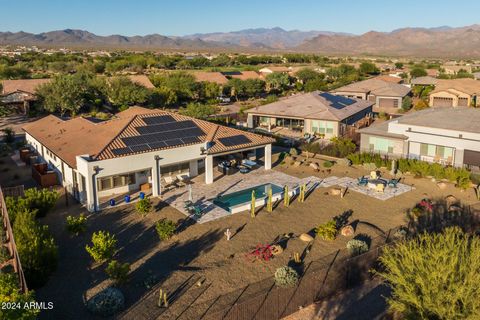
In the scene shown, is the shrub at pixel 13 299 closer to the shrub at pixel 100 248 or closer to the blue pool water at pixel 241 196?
the shrub at pixel 100 248

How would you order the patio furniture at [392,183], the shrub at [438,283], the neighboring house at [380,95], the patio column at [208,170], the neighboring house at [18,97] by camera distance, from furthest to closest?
1. the neighboring house at [380,95]
2. the neighboring house at [18,97]
3. the patio furniture at [392,183]
4. the patio column at [208,170]
5. the shrub at [438,283]

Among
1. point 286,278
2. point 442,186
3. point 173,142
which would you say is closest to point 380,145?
point 442,186

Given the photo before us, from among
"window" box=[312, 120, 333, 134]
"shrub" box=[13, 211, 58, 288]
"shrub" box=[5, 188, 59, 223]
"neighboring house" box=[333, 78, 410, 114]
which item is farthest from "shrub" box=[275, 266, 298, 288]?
"neighboring house" box=[333, 78, 410, 114]

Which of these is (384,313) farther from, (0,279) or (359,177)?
(359,177)

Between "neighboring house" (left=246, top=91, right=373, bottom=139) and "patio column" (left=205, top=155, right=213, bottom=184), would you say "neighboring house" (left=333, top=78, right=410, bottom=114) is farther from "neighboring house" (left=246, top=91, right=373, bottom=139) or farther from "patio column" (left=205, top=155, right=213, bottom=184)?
"patio column" (left=205, top=155, right=213, bottom=184)

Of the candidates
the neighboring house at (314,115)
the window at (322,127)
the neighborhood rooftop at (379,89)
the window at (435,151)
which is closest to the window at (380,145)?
the window at (435,151)

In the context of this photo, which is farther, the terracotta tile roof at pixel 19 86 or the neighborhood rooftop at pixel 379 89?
the neighborhood rooftop at pixel 379 89

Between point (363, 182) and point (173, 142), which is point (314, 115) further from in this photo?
point (173, 142)

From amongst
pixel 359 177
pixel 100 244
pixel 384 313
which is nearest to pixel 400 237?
pixel 384 313
